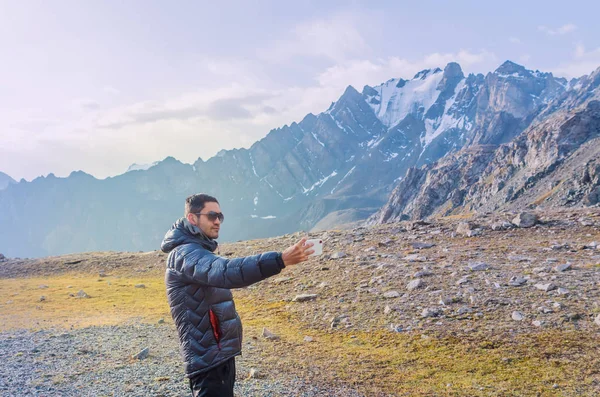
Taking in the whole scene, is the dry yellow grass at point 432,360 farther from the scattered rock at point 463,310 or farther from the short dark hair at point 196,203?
the short dark hair at point 196,203

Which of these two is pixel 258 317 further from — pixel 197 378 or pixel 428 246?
pixel 197 378

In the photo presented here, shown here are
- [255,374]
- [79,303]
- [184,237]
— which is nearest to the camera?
[184,237]

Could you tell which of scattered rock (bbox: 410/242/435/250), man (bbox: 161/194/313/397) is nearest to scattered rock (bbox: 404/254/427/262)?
scattered rock (bbox: 410/242/435/250)

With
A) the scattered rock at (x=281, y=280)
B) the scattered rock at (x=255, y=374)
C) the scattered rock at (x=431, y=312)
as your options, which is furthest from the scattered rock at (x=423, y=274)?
the scattered rock at (x=255, y=374)

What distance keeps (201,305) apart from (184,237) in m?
1.10

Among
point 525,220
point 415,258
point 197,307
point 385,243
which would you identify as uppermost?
point 197,307

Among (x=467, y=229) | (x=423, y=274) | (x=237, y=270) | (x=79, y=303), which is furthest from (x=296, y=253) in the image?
(x=79, y=303)

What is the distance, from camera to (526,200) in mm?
141250

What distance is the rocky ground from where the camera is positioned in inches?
445

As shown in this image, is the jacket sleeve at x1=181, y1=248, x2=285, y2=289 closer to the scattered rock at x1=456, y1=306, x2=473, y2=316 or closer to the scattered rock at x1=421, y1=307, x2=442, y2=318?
the scattered rock at x1=421, y1=307, x2=442, y2=318

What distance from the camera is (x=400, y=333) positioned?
14609 millimetres

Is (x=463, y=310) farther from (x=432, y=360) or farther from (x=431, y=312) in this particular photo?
(x=432, y=360)

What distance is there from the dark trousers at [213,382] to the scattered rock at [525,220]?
24.1 metres

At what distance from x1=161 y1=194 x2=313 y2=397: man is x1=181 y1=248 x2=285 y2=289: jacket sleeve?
20 millimetres
